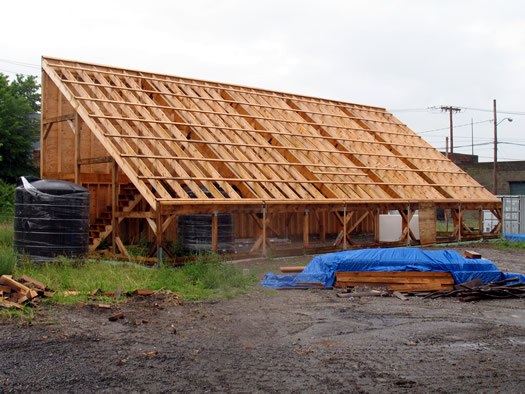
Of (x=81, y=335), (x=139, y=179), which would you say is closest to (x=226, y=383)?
(x=81, y=335)

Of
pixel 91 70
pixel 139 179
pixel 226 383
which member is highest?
pixel 91 70

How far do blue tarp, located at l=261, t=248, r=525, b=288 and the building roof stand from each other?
3161 mm

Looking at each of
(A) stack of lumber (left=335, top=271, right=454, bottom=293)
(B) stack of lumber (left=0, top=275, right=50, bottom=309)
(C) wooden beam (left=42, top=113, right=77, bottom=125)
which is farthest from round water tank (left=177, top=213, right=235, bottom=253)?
(B) stack of lumber (left=0, top=275, right=50, bottom=309)

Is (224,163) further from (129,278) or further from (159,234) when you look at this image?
(129,278)

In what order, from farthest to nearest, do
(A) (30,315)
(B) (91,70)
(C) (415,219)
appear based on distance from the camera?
(C) (415,219) → (B) (91,70) → (A) (30,315)

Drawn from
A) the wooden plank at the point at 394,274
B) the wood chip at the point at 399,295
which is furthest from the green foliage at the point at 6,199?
the wood chip at the point at 399,295

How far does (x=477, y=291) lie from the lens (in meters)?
9.30

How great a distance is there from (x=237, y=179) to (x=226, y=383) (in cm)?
933

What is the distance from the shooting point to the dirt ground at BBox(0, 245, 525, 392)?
4.84 metres

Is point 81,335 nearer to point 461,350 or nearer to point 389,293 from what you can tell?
point 461,350

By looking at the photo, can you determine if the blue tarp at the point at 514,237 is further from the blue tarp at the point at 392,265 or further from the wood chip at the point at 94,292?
the wood chip at the point at 94,292

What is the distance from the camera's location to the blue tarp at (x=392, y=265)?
993cm

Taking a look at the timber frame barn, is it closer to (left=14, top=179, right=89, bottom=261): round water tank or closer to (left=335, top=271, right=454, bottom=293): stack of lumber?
(left=14, top=179, right=89, bottom=261): round water tank

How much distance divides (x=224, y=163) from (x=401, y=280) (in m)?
6.14
